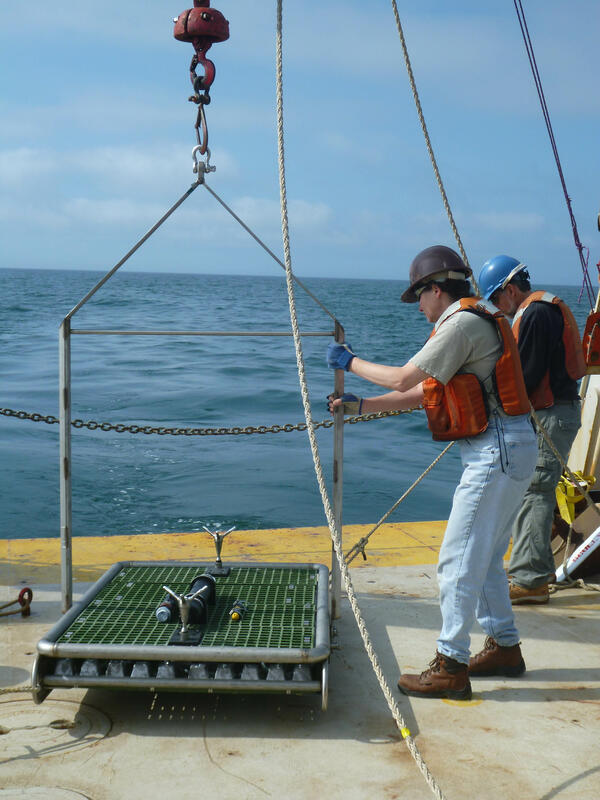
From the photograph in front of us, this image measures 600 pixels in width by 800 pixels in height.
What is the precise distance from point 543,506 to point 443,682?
1579 millimetres

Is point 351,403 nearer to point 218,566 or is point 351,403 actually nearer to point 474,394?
point 474,394

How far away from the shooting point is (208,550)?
20.2 ft

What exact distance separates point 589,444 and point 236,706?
11.1ft

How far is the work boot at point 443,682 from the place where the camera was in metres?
A: 3.77

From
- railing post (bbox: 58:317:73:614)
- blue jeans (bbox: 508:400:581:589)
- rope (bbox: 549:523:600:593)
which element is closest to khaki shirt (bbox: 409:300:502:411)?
blue jeans (bbox: 508:400:581:589)

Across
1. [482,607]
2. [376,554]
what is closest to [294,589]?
[482,607]

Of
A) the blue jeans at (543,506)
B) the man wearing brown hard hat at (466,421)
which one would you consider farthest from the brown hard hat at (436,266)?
the blue jeans at (543,506)

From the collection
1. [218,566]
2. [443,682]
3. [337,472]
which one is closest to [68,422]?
[218,566]

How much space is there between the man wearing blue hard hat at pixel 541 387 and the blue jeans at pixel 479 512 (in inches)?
46.9

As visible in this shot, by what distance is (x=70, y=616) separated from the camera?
395 cm

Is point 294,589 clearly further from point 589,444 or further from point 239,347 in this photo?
point 239,347

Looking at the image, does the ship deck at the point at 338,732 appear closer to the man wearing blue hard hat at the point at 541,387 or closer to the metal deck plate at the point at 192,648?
the metal deck plate at the point at 192,648

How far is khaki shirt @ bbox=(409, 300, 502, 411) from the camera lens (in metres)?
3.54

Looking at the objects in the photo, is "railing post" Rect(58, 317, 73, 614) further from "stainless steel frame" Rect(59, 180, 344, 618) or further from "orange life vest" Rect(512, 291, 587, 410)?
"orange life vest" Rect(512, 291, 587, 410)
